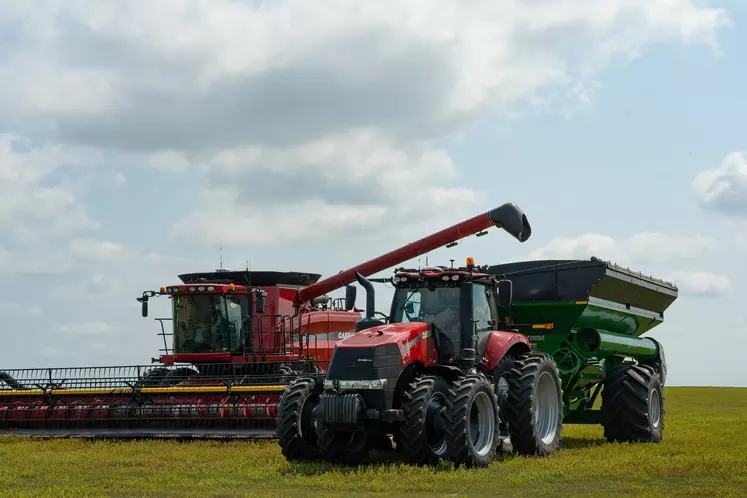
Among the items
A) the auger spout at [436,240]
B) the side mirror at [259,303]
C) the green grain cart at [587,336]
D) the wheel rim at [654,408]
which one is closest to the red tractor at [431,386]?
the green grain cart at [587,336]

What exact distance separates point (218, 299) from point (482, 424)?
8953 mm

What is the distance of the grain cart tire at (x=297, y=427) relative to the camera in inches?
494

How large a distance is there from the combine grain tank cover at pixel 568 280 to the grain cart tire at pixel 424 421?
4.42 meters

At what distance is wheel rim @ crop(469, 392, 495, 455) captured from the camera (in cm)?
1253

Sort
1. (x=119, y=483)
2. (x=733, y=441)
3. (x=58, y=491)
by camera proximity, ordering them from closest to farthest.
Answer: (x=58, y=491)
(x=119, y=483)
(x=733, y=441)

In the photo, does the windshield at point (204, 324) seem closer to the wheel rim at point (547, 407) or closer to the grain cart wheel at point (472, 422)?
the wheel rim at point (547, 407)

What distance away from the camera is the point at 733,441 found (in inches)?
615

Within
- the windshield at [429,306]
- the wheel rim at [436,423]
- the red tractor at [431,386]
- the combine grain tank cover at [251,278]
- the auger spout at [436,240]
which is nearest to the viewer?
the red tractor at [431,386]

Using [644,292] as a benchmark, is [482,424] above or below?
below

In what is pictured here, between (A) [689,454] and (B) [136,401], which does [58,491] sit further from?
(A) [689,454]

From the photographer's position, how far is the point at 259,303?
20.5 m

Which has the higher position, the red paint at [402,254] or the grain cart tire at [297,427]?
the red paint at [402,254]

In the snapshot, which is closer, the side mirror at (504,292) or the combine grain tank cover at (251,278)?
the side mirror at (504,292)

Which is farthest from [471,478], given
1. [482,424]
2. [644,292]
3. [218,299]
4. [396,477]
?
[218,299]
